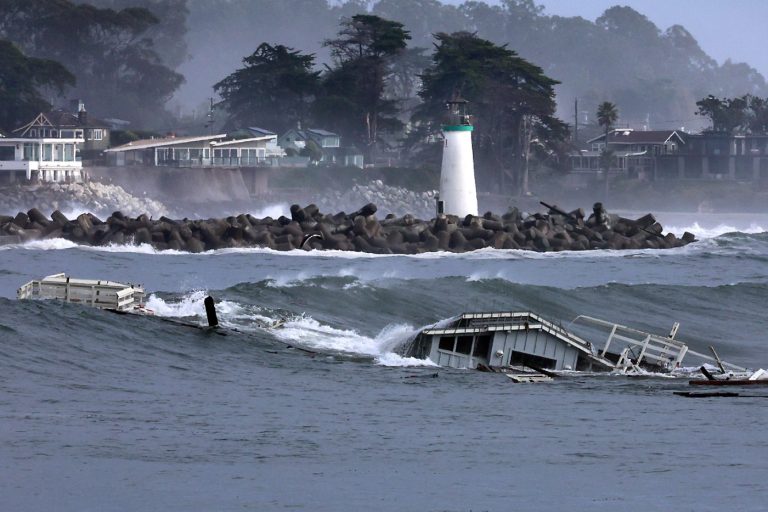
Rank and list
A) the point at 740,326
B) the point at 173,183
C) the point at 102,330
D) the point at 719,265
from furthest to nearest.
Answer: the point at 173,183
the point at 719,265
the point at 740,326
the point at 102,330

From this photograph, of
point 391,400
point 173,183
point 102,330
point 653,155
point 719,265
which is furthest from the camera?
point 653,155

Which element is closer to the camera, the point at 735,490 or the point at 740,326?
the point at 735,490

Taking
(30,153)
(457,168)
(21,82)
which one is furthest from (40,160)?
(457,168)

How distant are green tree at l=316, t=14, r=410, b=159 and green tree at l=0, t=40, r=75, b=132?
55.2 feet

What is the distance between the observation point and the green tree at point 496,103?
102875 mm

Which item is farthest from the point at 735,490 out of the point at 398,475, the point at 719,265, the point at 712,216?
the point at 712,216

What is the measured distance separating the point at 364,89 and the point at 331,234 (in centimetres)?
5549

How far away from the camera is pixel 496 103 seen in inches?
4080

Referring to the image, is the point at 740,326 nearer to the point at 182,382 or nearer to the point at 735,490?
the point at 182,382

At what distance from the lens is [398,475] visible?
17500 millimetres

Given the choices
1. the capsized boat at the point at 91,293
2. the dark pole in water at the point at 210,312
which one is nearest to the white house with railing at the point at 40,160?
the capsized boat at the point at 91,293

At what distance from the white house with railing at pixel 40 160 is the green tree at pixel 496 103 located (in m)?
23.2

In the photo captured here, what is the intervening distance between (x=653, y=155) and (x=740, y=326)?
84293 millimetres

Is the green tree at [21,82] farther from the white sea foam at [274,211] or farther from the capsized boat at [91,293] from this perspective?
the capsized boat at [91,293]
